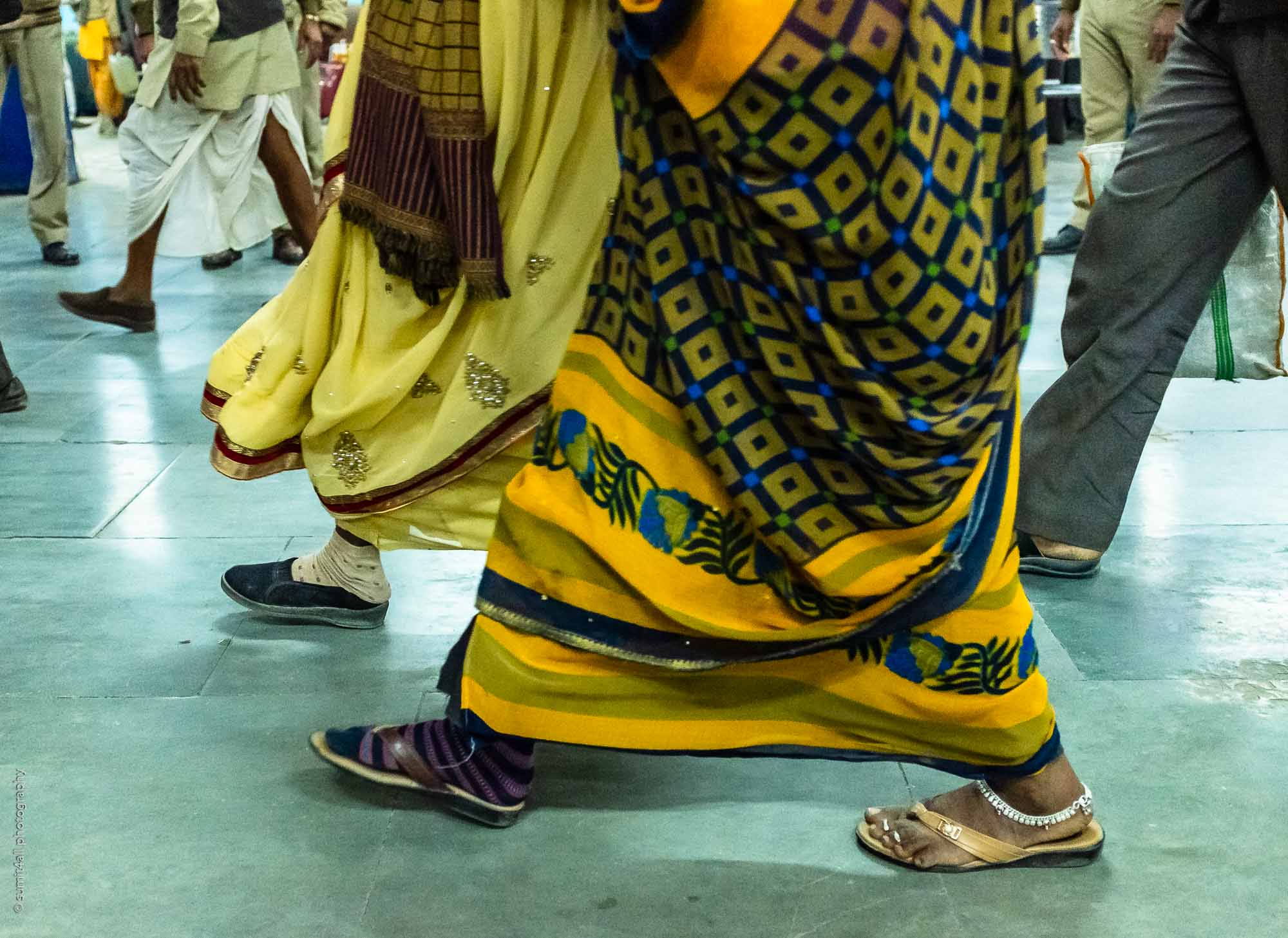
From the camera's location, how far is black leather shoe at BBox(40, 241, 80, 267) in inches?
248

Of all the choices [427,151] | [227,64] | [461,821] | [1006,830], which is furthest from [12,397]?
[1006,830]

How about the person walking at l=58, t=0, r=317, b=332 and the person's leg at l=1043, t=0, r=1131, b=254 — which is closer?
the person walking at l=58, t=0, r=317, b=332

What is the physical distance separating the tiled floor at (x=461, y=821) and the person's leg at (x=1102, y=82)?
2.51m

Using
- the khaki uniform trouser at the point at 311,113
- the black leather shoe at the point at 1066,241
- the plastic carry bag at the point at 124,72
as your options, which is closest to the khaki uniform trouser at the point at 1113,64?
the black leather shoe at the point at 1066,241

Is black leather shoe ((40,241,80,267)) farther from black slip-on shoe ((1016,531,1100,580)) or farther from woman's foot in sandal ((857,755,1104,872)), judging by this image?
woman's foot in sandal ((857,755,1104,872))

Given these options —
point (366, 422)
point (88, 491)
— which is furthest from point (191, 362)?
point (366, 422)

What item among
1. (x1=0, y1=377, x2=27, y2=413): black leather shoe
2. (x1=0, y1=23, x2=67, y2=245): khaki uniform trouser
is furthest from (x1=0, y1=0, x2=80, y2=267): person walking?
(x1=0, y1=377, x2=27, y2=413): black leather shoe

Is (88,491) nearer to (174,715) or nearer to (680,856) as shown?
(174,715)

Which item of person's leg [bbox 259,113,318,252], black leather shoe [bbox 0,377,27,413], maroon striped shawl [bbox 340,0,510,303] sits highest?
maroon striped shawl [bbox 340,0,510,303]

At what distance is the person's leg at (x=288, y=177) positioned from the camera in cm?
511

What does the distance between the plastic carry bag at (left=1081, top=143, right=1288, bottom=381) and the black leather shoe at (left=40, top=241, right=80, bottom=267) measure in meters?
4.79

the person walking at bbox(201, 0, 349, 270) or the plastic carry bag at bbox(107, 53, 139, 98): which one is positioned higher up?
the person walking at bbox(201, 0, 349, 270)

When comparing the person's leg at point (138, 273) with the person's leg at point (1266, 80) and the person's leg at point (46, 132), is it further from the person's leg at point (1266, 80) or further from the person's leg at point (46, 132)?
the person's leg at point (1266, 80)

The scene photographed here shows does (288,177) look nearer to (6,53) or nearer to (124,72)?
(6,53)
